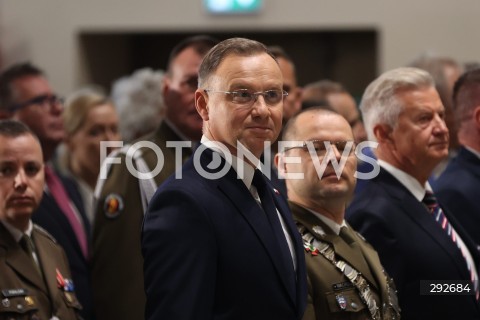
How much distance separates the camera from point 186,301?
7.02 ft

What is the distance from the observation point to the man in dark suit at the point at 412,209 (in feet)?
9.66

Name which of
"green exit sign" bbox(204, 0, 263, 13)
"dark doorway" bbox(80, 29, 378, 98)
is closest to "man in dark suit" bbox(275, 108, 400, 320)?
"green exit sign" bbox(204, 0, 263, 13)

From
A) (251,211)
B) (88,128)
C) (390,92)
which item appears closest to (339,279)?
(251,211)

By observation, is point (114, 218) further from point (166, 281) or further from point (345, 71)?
point (345, 71)

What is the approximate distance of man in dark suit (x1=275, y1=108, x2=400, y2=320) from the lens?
2637 mm

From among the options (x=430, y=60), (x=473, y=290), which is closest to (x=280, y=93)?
(x=473, y=290)

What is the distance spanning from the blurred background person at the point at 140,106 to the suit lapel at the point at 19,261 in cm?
181

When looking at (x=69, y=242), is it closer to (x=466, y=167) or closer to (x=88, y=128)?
(x=88, y=128)

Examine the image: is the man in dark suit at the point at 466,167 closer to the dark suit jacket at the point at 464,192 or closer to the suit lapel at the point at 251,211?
the dark suit jacket at the point at 464,192

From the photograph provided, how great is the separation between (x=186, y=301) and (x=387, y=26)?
16.7ft

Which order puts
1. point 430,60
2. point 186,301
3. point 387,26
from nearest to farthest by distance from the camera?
point 186,301, point 430,60, point 387,26

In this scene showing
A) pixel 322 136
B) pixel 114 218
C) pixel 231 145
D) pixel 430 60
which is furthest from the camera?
pixel 430 60

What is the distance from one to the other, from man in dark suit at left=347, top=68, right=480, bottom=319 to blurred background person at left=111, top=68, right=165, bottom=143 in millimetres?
1713

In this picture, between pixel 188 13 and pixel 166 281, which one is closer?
pixel 166 281
